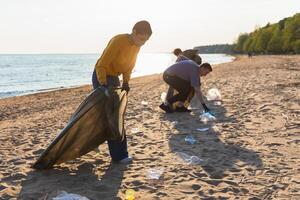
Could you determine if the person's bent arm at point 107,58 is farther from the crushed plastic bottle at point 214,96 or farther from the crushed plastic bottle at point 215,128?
the crushed plastic bottle at point 214,96

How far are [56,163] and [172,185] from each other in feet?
5.02

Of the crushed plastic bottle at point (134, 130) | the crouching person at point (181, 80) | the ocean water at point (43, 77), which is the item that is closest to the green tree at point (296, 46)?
the ocean water at point (43, 77)

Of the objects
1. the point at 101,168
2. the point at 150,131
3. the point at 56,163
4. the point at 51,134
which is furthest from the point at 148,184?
the point at 51,134

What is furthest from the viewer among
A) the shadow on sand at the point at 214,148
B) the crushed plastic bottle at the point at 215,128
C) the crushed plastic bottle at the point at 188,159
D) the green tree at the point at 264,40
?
the green tree at the point at 264,40

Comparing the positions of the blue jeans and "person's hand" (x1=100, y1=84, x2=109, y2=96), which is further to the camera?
the blue jeans

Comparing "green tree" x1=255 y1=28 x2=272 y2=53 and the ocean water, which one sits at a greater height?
→ "green tree" x1=255 y1=28 x2=272 y2=53

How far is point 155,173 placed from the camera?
4.73 m

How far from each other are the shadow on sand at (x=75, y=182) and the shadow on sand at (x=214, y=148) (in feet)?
3.77

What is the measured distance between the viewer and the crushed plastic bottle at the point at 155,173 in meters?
4.62

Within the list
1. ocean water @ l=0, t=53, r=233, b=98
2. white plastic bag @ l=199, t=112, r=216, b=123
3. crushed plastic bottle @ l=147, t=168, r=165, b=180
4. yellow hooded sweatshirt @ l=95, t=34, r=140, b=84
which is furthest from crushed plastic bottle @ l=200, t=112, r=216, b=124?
ocean water @ l=0, t=53, r=233, b=98

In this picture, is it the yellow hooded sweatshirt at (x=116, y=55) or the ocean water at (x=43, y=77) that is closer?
the yellow hooded sweatshirt at (x=116, y=55)

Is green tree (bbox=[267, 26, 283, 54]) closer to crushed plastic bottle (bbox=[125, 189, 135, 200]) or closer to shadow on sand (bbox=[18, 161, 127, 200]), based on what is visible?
shadow on sand (bbox=[18, 161, 127, 200])

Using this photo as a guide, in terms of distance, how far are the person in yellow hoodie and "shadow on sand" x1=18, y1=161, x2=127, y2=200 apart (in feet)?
0.79

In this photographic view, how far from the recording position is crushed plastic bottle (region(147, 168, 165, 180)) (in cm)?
462
